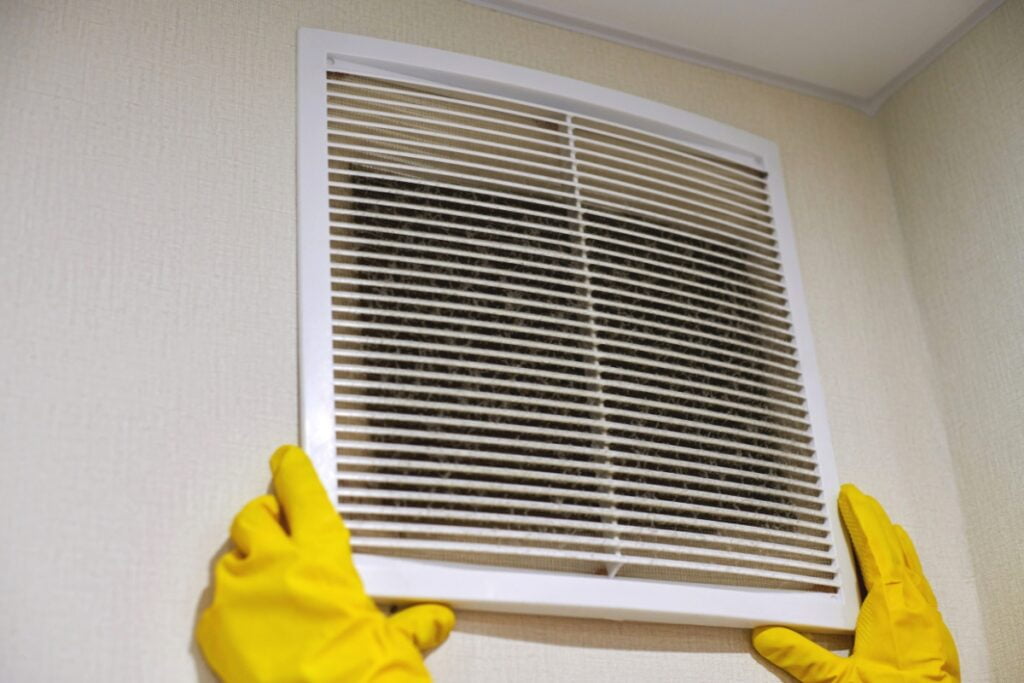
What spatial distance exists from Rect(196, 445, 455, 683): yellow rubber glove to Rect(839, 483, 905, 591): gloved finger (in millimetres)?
694

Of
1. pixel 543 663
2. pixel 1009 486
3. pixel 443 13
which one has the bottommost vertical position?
pixel 543 663

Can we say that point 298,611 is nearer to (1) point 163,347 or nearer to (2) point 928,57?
(1) point 163,347

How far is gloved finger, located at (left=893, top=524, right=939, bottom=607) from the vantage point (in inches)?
67.7

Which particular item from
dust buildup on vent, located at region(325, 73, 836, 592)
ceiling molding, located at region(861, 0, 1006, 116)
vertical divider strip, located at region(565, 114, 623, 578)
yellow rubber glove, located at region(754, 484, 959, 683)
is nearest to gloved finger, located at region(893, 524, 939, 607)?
yellow rubber glove, located at region(754, 484, 959, 683)

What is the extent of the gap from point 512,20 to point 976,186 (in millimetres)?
810

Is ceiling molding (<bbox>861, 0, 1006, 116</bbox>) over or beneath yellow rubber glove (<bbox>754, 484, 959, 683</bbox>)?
over

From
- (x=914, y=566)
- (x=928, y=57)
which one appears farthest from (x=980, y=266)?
(x=914, y=566)

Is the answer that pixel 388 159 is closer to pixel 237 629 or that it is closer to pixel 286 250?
pixel 286 250

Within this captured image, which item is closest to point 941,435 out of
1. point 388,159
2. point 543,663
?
point 543,663

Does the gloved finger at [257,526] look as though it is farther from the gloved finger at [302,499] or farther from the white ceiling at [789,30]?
the white ceiling at [789,30]

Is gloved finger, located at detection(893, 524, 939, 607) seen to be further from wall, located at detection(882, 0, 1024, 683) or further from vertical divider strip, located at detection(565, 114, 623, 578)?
vertical divider strip, located at detection(565, 114, 623, 578)

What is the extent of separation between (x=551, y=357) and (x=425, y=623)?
414mm

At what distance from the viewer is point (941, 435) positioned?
6.42ft

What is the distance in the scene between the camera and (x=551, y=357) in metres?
1.61
